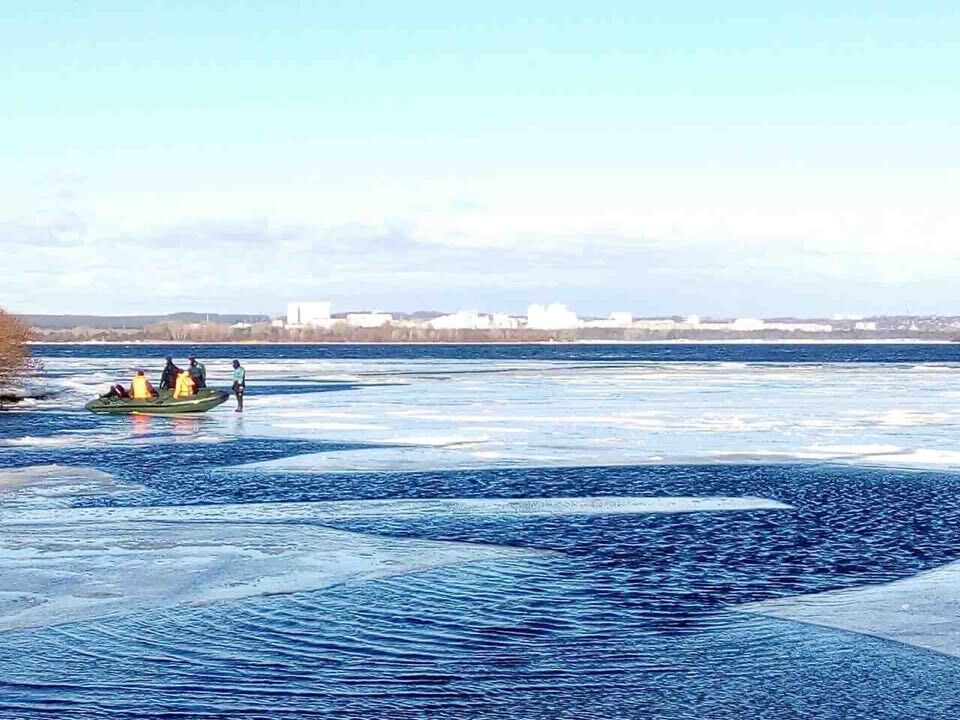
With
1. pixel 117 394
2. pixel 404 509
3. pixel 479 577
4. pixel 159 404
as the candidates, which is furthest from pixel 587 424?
pixel 479 577

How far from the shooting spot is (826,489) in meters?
19.0

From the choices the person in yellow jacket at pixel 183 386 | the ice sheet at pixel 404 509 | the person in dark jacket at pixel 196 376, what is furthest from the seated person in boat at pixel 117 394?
the ice sheet at pixel 404 509

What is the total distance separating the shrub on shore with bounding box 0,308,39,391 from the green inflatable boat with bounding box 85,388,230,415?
33.2 feet

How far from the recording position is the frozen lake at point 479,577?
871cm

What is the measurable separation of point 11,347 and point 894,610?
40.2m

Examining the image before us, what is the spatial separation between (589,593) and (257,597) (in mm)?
2938

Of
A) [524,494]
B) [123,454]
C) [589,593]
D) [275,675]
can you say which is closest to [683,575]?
[589,593]

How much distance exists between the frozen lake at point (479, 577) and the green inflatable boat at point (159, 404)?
9.46 metres

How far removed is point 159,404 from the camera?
1436 inches

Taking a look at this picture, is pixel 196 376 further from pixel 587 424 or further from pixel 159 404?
pixel 587 424

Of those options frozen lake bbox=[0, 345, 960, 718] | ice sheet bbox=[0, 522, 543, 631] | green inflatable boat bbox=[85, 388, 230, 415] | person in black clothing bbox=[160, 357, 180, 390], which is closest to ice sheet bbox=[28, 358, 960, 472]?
frozen lake bbox=[0, 345, 960, 718]

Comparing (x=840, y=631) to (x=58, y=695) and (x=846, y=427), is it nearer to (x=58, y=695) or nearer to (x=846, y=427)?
(x=58, y=695)

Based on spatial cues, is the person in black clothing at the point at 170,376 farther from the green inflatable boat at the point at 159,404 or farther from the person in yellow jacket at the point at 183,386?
the green inflatable boat at the point at 159,404

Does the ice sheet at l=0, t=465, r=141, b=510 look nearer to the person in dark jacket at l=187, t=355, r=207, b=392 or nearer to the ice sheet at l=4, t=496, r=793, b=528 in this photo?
the ice sheet at l=4, t=496, r=793, b=528
